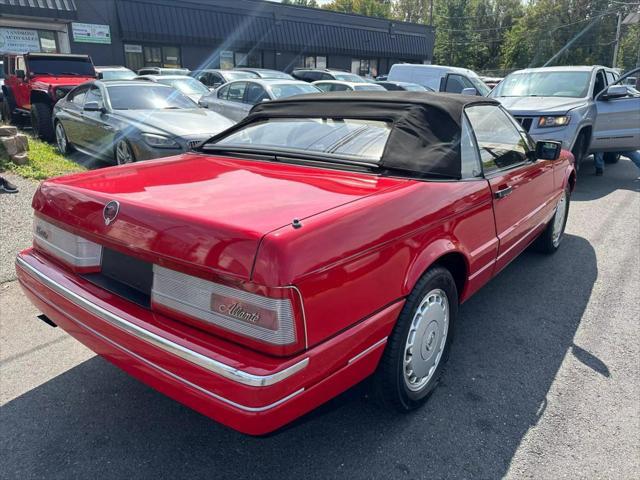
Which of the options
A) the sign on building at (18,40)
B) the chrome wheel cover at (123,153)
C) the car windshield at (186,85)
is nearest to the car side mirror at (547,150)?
the chrome wheel cover at (123,153)

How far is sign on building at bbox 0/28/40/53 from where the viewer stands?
2015 cm

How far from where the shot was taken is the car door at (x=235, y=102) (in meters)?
10.1

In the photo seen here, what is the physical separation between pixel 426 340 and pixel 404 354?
0.23m

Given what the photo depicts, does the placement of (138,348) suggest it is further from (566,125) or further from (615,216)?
(566,125)

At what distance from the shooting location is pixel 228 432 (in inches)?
98.3

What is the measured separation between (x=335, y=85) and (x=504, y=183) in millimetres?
11257

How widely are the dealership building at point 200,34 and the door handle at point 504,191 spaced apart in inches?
827

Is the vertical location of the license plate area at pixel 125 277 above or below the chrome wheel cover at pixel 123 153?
above

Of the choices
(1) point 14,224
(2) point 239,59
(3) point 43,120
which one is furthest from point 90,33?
(1) point 14,224

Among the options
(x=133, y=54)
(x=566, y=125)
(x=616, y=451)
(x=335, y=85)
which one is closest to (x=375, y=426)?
(x=616, y=451)

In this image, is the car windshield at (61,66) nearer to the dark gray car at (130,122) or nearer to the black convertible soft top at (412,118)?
the dark gray car at (130,122)

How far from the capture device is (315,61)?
96.1 feet

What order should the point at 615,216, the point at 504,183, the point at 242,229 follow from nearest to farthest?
the point at 242,229 → the point at 504,183 → the point at 615,216

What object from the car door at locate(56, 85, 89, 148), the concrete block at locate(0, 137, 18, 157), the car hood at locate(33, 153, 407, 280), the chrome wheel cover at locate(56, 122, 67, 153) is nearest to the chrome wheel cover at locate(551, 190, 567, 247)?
the car hood at locate(33, 153, 407, 280)
